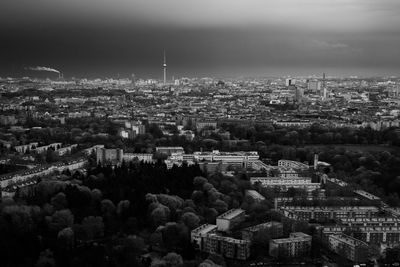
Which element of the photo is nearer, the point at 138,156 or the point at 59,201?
the point at 59,201

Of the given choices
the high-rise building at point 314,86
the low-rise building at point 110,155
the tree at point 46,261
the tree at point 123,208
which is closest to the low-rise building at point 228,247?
the tree at point 123,208

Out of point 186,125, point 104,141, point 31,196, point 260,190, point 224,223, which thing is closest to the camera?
point 224,223

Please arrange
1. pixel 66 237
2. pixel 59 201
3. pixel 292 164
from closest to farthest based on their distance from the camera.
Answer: pixel 66 237, pixel 59 201, pixel 292 164

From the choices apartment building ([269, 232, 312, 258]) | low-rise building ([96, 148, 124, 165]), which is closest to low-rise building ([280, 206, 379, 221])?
apartment building ([269, 232, 312, 258])

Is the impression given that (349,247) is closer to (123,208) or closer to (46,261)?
(123,208)

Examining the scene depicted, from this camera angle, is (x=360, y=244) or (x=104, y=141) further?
(x=104, y=141)

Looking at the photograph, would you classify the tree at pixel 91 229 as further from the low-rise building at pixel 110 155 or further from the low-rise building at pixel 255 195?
the low-rise building at pixel 110 155

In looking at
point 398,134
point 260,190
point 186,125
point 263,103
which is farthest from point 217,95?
point 260,190

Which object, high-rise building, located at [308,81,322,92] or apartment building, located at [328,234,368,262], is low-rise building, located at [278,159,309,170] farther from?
high-rise building, located at [308,81,322,92]

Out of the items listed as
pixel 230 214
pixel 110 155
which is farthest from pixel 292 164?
pixel 230 214

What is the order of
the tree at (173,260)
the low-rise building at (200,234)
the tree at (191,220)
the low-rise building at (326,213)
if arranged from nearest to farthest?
the tree at (173,260), the low-rise building at (200,234), the tree at (191,220), the low-rise building at (326,213)

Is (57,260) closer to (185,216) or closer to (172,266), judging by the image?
(172,266)
